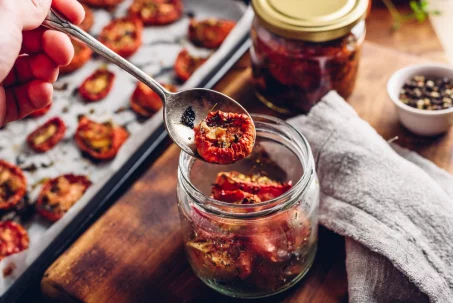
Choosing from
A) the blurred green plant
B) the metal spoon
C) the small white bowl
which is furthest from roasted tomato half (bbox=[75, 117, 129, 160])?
the blurred green plant

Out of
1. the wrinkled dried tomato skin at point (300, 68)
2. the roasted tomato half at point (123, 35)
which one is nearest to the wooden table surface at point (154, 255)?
the wrinkled dried tomato skin at point (300, 68)

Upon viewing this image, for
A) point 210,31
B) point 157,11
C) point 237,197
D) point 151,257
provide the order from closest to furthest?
point 237,197
point 151,257
point 210,31
point 157,11

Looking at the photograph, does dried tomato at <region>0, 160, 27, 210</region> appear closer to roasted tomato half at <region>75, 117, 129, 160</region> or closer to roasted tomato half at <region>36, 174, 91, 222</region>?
roasted tomato half at <region>36, 174, 91, 222</region>

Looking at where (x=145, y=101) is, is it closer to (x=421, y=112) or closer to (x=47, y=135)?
(x=47, y=135)

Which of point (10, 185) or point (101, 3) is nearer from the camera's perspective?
point (10, 185)

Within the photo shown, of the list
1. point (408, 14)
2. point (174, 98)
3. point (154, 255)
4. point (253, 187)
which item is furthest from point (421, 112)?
point (408, 14)

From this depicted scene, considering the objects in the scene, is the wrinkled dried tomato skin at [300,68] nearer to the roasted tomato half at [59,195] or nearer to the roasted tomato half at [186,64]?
the roasted tomato half at [186,64]

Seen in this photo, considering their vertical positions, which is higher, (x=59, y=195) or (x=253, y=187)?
(x=253, y=187)
